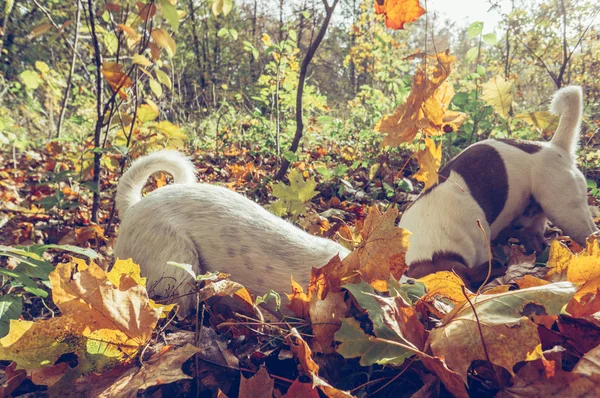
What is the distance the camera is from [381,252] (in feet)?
4.25

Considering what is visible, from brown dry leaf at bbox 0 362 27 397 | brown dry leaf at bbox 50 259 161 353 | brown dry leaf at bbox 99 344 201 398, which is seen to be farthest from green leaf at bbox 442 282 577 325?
brown dry leaf at bbox 0 362 27 397

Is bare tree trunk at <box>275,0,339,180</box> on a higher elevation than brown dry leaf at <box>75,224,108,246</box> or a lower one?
higher

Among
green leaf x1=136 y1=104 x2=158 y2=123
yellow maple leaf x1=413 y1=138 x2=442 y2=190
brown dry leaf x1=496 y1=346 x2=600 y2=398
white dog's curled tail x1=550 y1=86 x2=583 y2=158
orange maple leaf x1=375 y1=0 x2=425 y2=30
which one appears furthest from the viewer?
green leaf x1=136 y1=104 x2=158 y2=123

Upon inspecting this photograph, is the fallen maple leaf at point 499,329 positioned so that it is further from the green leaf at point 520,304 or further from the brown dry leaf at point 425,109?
the brown dry leaf at point 425,109

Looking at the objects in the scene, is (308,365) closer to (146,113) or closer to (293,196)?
(293,196)

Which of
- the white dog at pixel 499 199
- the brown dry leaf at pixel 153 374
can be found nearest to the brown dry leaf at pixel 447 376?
the brown dry leaf at pixel 153 374

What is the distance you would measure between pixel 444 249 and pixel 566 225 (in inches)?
34.0

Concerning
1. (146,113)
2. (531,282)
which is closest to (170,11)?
(146,113)

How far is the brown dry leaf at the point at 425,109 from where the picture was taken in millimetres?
1729

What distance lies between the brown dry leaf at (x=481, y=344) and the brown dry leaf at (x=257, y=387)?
379 millimetres

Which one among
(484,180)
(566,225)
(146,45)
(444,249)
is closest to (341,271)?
(444,249)

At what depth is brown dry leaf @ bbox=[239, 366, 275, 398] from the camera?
2.98 feet

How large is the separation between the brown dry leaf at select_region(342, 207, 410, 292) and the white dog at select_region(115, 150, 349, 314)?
32cm

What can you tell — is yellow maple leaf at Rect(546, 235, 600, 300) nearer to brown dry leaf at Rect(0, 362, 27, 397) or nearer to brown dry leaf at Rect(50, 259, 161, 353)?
brown dry leaf at Rect(50, 259, 161, 353)
